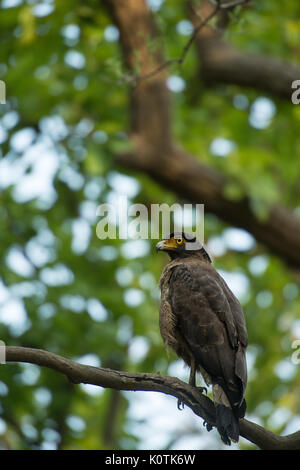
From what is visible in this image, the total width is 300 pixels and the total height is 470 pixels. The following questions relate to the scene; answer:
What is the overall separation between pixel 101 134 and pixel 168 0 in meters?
1.89

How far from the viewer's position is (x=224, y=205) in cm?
840

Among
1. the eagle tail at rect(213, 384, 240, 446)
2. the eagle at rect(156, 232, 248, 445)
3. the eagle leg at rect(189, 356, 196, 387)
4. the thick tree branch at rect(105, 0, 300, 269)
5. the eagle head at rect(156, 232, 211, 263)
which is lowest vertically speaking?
the eagle tail at rect(213, 384, 240, 446)

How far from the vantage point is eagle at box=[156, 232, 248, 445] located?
13.1 feet

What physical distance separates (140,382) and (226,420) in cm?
60

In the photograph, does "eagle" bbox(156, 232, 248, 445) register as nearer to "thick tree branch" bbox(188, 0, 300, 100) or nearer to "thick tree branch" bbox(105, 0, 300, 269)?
"thick tree branch" bbox(105, 0, 300, 269)

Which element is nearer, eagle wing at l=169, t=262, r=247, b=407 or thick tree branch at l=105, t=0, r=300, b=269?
eagle wing at l=169, t=262, r=247, b=407

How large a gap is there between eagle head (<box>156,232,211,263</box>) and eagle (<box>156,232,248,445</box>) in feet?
1.36

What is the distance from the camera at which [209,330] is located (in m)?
4.20

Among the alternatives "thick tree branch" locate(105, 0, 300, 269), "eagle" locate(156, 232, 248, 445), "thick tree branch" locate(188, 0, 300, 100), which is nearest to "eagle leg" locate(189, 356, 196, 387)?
"eagle" locate(156, 232, 248, 445)

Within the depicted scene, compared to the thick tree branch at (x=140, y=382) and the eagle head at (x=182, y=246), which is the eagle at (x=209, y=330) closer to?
the thick tree branch at (x=140, y=382)

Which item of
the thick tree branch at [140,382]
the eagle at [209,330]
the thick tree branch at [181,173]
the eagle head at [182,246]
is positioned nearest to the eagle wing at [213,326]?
the eagle at [209,330]

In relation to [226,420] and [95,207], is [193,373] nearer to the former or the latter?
[226,420]

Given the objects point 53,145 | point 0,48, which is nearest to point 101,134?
point 53,145

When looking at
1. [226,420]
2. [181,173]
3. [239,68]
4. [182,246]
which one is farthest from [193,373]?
[239,68]
